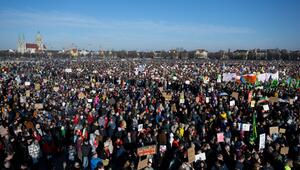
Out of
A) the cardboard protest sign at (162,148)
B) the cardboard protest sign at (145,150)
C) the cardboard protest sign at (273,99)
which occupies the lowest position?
the cardboard protest sign at (162,148)

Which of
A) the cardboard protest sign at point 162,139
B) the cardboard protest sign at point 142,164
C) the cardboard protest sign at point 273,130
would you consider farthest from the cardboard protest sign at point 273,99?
the cardboard protest sign at point 142,164

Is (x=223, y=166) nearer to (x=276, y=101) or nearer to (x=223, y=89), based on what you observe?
(x=276, y=101)

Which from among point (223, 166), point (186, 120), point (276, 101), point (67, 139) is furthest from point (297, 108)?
point (67, 139)

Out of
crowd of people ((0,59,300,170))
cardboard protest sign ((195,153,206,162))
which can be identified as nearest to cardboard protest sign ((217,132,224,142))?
crowd of people ((0,59,300,170))

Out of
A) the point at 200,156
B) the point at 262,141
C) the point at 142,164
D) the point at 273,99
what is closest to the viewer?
the point at 142,164

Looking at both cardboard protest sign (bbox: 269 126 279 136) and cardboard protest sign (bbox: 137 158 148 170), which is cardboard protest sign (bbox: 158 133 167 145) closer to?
cardboard protest sign (bbox: 137 158 148 170)

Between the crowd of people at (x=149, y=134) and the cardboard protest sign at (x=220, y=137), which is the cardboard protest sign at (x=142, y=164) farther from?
the cardboard protest sign at (x=220, y=137)

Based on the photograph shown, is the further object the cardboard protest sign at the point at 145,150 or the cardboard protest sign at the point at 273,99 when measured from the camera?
the cardboard protest sign at the point at 273,99

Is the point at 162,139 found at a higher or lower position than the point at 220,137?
lower

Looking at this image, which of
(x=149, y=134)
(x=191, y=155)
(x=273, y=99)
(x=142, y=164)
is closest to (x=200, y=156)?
(x=191, y=155)

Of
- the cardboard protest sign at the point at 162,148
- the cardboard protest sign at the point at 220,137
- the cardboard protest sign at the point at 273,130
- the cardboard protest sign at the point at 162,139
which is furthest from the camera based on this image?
the cardboard protest sign at the point at 273,130

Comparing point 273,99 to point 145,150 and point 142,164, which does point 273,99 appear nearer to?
point 145,150

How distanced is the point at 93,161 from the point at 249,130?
22.0 feet

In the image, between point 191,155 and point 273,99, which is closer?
point 191,155
